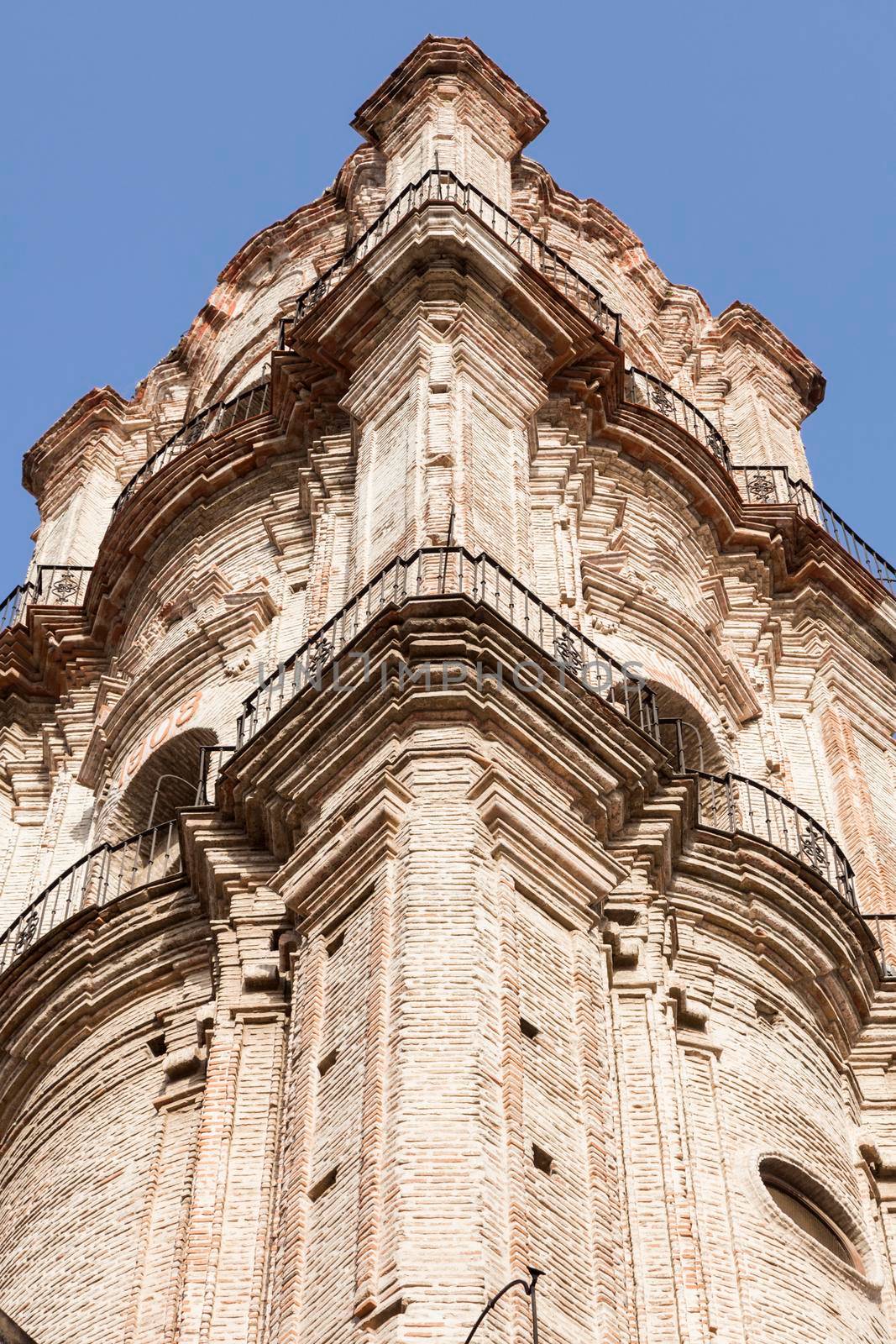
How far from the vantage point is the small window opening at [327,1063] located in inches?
585

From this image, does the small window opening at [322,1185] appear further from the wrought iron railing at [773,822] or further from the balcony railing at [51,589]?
the balcony railing at [51,589]

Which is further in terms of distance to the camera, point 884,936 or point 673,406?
point 673,406

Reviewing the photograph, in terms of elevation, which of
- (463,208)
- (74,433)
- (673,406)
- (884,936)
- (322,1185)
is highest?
(74,433)

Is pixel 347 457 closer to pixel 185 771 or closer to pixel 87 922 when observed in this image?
pixel 185 771

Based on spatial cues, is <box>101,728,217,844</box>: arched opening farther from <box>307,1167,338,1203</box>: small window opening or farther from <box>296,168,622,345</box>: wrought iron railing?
<box>307,1167,338,1203</box>: small window opening

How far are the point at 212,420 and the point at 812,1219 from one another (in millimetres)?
11755

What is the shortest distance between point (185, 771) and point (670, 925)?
5660 millimetres

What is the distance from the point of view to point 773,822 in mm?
20078

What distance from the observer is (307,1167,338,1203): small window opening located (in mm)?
14023

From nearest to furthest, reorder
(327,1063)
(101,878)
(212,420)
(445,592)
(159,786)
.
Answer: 1. (327,1063)
2. (445,592)
3. (101,878)
4. (159,786)
5. (212,420)

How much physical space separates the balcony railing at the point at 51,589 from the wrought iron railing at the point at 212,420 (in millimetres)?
1371

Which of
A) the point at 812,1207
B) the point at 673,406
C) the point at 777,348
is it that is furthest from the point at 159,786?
the point at 777,348

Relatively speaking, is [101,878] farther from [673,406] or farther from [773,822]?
[673,406]

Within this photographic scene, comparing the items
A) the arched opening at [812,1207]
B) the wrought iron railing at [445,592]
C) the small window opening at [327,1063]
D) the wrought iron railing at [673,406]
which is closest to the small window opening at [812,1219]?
the arched opening at [812,1207]
